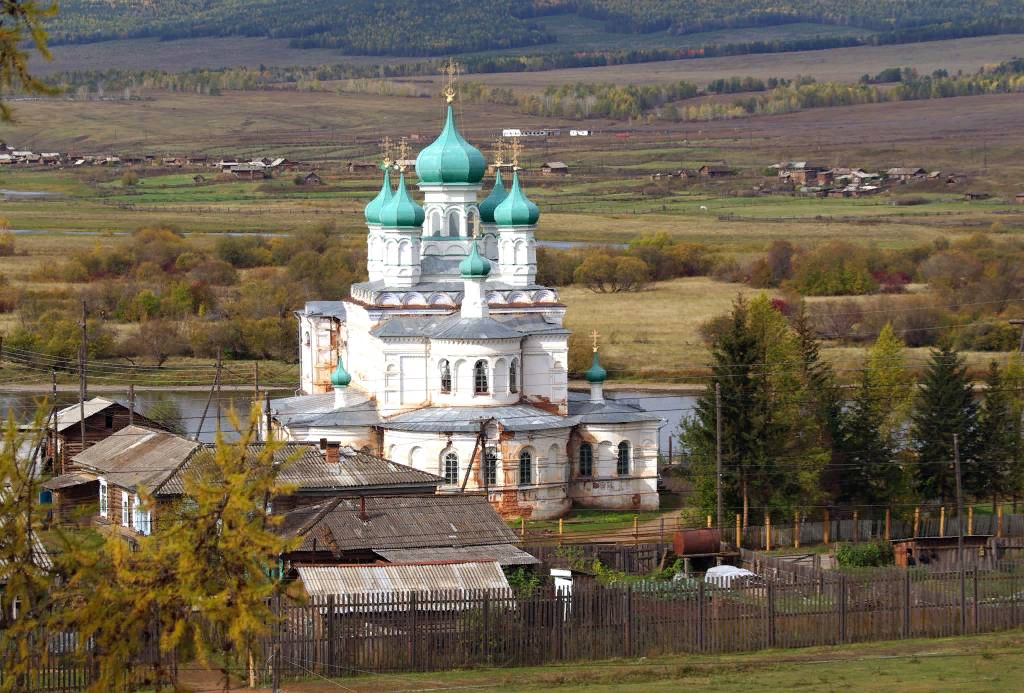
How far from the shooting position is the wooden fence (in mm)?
21531

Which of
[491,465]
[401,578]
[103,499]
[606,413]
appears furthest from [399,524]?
[606,413]

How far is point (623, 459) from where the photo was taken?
1480 inches

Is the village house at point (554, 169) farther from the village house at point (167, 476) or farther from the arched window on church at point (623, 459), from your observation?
the village house at point (167, 476)

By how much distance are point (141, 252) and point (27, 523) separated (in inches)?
2662

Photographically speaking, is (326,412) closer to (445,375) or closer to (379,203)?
(445,375)

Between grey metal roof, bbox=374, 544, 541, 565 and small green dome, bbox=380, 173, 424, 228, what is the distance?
13507mm

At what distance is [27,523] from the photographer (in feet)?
43.0

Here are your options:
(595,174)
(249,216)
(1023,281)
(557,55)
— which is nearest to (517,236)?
(1023,281)

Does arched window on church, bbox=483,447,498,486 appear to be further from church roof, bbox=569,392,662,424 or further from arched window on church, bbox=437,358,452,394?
church roof, bbox=569,392,662,424

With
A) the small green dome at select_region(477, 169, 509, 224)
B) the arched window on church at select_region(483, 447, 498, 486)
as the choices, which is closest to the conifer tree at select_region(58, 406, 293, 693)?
the arched window on church at select_region(483, 447, 498, 486)

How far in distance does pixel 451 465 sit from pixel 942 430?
7682 mm

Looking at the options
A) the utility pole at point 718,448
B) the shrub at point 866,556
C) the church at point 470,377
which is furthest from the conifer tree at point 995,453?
the church at point 470,377

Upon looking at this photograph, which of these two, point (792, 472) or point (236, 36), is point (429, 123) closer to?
point (236, 36)

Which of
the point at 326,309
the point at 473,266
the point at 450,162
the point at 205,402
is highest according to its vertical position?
the point at 450,162
